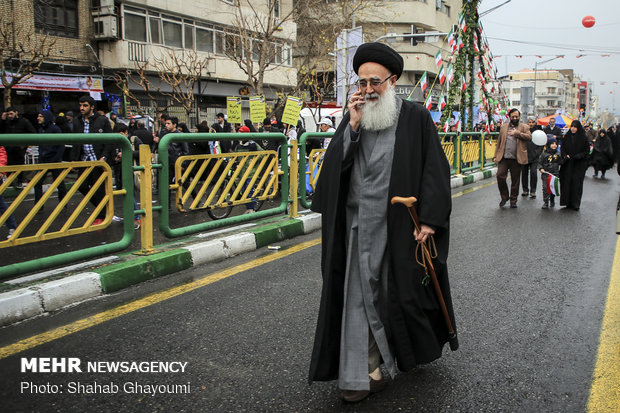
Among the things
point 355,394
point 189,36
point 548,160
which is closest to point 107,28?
point 189,36

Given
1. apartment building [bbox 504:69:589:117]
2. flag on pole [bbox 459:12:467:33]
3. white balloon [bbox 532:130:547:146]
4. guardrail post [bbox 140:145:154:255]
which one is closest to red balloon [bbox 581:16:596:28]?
flag on pole [bbox 459:12:467:33]

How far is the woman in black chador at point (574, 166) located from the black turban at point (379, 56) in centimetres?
872

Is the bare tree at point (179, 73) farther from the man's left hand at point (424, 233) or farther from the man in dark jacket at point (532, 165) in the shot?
the man's left hand at point (424, 233)

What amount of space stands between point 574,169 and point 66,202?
8.93 meters

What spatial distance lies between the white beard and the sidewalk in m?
3.08

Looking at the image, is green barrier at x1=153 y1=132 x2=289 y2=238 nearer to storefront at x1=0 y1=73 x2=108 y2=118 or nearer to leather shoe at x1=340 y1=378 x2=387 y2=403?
leather shoe at x1=340 y1=378 x2=387 y2=403

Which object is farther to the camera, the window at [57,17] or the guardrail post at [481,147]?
the window at [57,17]

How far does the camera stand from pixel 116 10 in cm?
2352

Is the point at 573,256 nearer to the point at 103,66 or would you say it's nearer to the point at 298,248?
the point at 298,248

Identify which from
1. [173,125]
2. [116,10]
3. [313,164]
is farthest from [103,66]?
[313,164]

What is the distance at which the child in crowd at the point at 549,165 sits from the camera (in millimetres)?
10805

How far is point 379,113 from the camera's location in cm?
310

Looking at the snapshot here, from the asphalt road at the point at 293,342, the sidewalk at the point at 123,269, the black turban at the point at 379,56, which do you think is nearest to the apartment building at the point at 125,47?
the sidewalk at the point at 123,269

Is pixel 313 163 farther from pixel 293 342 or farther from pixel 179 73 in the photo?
pixel 179 73
